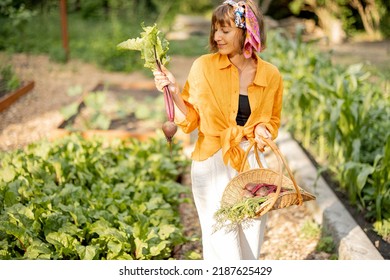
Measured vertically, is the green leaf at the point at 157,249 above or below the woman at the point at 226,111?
below

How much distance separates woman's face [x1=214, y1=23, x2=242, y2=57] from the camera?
2.55m

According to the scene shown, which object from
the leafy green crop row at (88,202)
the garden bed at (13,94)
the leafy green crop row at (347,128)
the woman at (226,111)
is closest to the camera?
the woman at (226,111)

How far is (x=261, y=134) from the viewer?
2590 millimetres

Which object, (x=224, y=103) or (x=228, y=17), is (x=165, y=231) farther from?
(x=228, y=17)

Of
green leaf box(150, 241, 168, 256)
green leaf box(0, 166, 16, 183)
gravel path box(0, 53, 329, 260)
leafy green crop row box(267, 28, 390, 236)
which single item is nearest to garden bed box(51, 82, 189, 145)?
gravel path box(0, 53, 329, 260)

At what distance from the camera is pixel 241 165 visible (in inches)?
101

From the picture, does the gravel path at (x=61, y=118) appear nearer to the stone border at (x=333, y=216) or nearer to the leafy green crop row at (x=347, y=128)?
the stone border at (x=333, y=216)

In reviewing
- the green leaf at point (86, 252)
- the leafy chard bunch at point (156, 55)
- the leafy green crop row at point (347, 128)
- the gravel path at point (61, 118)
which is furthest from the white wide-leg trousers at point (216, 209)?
the leafy green crop row at point (347, 128)

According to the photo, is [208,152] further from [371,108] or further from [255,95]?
[371,108]

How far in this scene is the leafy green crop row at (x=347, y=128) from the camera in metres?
3.79

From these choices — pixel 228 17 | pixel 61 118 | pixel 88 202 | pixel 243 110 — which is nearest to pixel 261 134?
pixel 243 110

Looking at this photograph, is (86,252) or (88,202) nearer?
(86,252)

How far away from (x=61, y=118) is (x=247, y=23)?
3953mm

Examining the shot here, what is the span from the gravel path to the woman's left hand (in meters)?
1.30
